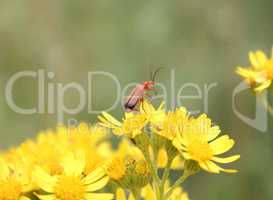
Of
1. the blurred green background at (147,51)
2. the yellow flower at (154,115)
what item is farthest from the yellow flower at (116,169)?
the blurred green background at (147,51)

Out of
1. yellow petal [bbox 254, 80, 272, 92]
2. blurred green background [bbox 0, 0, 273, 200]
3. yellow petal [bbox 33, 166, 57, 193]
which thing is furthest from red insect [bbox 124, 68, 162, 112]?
blurred green background [bbox 0, 0, 273, 200]

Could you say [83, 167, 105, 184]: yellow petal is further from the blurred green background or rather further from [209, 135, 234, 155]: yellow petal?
the blurred green background

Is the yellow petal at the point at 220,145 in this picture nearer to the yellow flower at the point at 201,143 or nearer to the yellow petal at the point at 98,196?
the yellow flower at the point at 201,143

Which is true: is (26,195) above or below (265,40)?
below

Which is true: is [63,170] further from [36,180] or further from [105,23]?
[105,23]

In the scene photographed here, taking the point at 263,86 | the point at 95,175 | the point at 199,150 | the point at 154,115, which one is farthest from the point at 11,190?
the point at 263,86

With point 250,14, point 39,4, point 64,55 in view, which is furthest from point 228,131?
point 39,4
